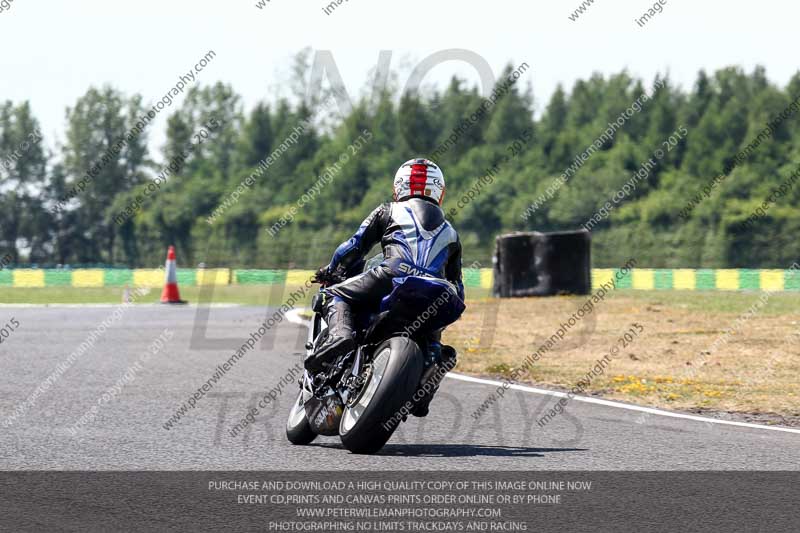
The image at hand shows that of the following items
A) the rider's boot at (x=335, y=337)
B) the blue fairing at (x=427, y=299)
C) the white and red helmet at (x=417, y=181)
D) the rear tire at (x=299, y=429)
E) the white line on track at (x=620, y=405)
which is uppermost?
the white and red helmet at (x=417, y=181)

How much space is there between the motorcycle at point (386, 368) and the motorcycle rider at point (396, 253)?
10 cm

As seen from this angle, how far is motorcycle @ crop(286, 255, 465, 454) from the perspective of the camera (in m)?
6.83

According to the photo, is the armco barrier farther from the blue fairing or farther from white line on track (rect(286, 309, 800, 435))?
the blue fairing

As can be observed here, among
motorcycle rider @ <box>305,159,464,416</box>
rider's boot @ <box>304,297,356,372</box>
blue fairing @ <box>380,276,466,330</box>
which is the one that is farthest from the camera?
motorcycle rider @ <box>305,159,464,416</box>

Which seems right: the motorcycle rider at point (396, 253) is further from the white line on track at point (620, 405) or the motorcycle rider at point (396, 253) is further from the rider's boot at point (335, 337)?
the white line on track at point (620, 405)

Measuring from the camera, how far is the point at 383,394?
22.3ft

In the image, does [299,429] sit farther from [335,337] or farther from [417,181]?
[417,181]

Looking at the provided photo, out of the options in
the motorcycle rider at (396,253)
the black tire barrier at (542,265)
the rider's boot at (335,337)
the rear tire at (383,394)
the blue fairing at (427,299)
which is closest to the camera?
the rear tire at (383,394)

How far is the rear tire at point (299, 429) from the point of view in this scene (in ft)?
24.9

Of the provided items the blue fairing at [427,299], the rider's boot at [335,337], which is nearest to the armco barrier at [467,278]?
the rider's boot at [335,337]

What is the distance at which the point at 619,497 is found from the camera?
5.82 meters

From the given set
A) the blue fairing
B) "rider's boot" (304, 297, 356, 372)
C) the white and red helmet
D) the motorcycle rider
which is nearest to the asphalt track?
"rider's boot" (304, 297, 356, 372)

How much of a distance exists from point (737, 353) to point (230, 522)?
10588 millimetres

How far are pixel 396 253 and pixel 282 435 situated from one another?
1.60 m
